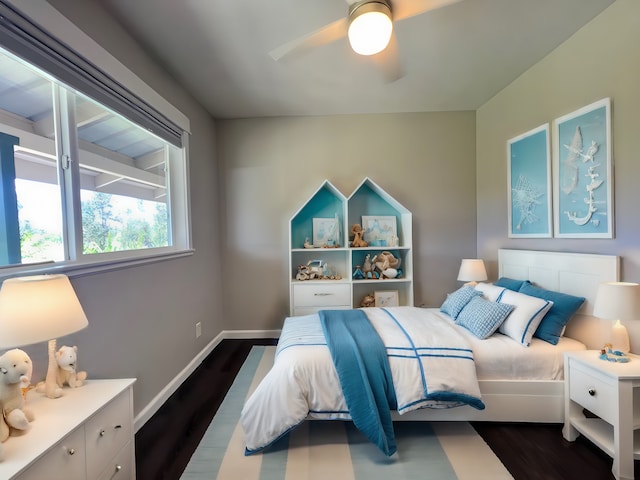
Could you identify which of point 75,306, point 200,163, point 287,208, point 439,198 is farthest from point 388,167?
point 75,306

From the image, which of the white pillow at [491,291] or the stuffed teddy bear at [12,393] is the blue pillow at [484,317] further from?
the stuffed teddy bear at [12,393]

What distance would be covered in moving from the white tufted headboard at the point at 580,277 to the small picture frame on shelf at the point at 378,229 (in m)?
1.39

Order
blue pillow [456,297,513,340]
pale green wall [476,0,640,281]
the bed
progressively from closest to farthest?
the bed
pale green wall [476,0,640,281]
blue pillow [456,297,513,340]

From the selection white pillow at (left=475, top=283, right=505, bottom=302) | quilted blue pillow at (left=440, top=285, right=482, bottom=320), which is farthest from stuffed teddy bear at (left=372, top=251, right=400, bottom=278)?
white pillow at (left=475, top=283, right=505, bottom=302)

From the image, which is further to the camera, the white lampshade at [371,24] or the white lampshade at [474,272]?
the white lampshade at [474,272]

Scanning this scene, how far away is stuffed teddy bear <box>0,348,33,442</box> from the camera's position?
0.97 meters

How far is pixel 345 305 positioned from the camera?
125 inches

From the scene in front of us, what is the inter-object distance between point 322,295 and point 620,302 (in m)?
2.28

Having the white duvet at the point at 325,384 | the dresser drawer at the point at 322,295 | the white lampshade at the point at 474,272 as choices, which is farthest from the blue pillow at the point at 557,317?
the dresser drawer at the point at 322,295

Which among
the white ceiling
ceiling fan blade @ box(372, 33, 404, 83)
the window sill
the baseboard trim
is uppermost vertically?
the white ceiling

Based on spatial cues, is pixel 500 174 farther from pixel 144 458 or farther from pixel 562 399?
pixel 144 458

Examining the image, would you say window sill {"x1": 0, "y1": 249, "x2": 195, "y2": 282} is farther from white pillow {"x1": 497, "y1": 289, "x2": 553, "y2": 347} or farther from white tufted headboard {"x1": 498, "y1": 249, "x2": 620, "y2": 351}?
white tufted headboard {"x1": 498, "y1": 249, "x2": 620, "y2": 351}

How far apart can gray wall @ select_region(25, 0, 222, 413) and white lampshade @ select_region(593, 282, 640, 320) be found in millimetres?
2763

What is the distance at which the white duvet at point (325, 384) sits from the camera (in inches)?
65.0
